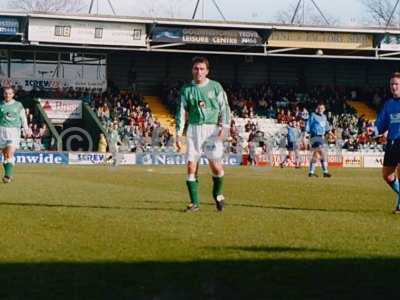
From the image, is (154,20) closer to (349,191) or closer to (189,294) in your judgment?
(349,191)

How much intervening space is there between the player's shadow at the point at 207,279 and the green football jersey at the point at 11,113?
49.1ft

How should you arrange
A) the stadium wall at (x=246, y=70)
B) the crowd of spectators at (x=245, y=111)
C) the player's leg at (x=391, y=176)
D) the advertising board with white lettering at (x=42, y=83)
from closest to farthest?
the player's leg at (x=391, y=176) < the crowd of spectators at (x=245, y=111) < the advertising board with white lettering at (x=42, y=83) < the stadium wall at (x=246, y=70)

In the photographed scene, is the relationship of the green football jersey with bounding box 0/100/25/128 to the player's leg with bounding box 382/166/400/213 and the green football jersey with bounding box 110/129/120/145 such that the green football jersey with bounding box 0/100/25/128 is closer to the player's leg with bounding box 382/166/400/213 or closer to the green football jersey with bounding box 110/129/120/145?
the player's leg with bounding box 382/166/400/213

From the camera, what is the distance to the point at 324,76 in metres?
60.0

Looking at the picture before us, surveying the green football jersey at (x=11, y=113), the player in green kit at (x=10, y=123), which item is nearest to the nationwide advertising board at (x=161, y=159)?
the player in green kit at (x=10, y=123)

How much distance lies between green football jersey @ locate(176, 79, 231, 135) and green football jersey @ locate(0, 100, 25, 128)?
9.67m

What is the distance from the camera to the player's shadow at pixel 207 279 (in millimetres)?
6422

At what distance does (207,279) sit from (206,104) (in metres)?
6.61

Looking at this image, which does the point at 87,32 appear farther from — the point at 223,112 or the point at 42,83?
the point at 223,112

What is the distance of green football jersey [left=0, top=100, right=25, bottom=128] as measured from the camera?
22.3 m

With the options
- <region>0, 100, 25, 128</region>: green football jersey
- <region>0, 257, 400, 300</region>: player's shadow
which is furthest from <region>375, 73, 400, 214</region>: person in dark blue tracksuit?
<region>0, 100, 25, 128</region>: green football jersey

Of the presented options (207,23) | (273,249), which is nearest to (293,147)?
(207,23)

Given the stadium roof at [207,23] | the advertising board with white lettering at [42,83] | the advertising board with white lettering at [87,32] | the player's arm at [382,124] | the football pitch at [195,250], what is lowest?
the football pitch at [195,250]

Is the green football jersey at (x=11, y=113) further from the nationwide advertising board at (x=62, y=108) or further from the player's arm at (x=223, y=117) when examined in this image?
the nationwide advertising board at (x=62, y=108)
